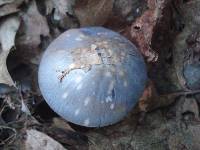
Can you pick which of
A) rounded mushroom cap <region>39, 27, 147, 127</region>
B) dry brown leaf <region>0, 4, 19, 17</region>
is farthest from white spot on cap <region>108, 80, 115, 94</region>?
dry brown leaf <region>0, 4, 19, 17</region>

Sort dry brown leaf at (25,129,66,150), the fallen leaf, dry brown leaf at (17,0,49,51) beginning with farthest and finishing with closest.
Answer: dry brown leaf at (17,0,49,51)
the fallen leaf
dry brown leaf at (25,129,66,150)

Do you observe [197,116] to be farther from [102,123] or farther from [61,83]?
[61,83]

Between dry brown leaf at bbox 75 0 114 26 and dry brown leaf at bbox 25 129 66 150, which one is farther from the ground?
dry brown leaf at bbox 75 0 114 26

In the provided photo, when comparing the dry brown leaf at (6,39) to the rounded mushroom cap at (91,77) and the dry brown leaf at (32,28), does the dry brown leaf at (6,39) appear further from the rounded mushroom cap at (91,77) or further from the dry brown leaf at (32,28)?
the rounded mushroom cap at (91,77)

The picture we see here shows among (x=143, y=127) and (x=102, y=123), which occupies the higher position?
(x=102, y=123)

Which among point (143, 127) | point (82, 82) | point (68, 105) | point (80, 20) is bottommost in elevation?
point (143, 127)

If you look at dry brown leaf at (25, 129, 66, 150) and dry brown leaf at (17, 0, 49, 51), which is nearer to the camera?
dry brown leaf at (25, 129, 66, 150)

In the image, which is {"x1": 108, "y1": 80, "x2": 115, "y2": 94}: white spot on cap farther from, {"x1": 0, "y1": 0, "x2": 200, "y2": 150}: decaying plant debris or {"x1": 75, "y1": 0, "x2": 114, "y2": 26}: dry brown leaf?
{"x1": 75, "y1": 0, "x2": 114, "y2": 26}: dry brown leaf

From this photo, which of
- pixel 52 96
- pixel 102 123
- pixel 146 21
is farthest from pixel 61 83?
pixel 146 21

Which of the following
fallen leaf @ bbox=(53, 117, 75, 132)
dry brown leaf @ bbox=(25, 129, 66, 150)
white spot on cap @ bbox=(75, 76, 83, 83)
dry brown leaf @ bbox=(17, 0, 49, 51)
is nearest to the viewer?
white spot on cap @ bbox=(75, 76, 83, 83)

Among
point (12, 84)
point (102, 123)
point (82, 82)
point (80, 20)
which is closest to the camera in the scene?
point (82, 82)
